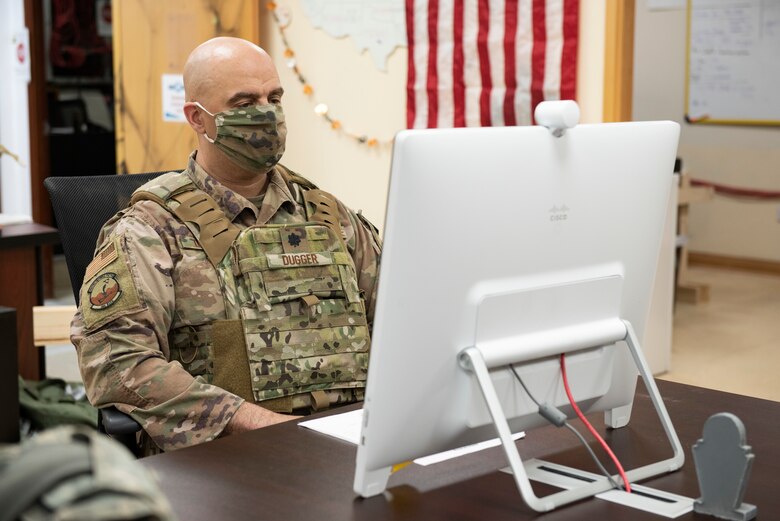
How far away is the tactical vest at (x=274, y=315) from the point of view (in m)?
2.00

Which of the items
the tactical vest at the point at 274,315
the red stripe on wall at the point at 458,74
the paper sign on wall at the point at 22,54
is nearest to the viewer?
the tactical vest at the point at 274,315

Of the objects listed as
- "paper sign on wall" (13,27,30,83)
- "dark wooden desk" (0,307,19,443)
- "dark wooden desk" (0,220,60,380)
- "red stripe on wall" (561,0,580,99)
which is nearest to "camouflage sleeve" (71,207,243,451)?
"dark wooden desk" (0,307,19,443)

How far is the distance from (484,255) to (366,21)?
3.20m

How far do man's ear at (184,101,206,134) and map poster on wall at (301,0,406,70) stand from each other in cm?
208

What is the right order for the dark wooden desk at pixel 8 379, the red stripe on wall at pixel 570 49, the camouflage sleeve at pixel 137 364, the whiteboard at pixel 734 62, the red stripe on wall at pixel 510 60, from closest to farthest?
the camouflage sleeve at pixel 137 364 < the dark wooden desk at pixel 8 379 < the red stripe on wall at pixel 570 49 < the red stripe on wall at pixel 510 60 < the whiteboard at pixel 734 62

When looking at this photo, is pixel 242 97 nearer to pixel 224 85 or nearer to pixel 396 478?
pixel 224 85

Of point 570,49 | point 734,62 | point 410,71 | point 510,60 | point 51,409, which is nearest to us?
point 51,409

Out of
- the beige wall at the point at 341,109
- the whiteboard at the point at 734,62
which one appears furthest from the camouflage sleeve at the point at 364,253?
the whiteboard at the point at 734,62

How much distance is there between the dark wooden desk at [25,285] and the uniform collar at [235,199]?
186 centimetres

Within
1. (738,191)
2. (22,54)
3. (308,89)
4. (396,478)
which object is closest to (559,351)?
(396,478)

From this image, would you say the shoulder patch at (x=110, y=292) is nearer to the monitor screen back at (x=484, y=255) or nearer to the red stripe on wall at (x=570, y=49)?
the monitor screen back at (x=484, y=255)

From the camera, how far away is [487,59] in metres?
3.94

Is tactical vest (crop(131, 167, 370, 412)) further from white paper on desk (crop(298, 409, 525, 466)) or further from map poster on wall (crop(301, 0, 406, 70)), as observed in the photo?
map poster on wall (crop(301, 0, 406, 70))

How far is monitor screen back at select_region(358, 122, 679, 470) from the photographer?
1.18 metres
